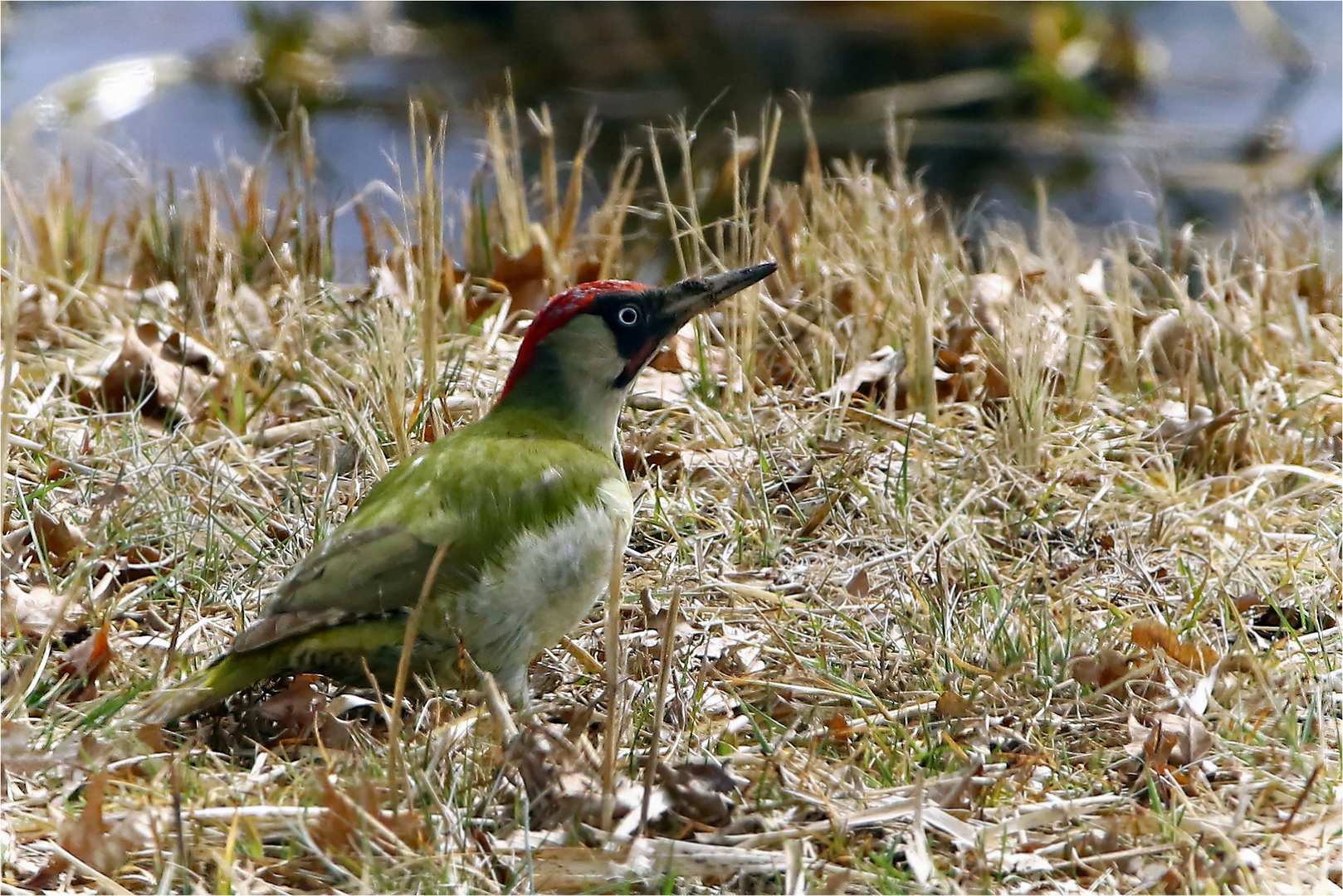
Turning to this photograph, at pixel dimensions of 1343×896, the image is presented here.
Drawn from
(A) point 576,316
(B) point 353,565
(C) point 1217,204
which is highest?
(A) point 576,316

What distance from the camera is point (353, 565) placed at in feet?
8.80

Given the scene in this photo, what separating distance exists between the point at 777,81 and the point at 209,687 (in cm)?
844

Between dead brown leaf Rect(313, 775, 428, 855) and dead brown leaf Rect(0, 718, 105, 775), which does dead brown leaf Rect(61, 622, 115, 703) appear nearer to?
dead brown leaf Rect(0, 718, 105, 775)

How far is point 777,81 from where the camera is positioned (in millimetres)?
10383

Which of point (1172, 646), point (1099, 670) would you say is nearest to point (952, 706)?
point (1099, 670)

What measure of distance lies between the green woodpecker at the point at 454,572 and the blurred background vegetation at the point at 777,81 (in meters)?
5.78

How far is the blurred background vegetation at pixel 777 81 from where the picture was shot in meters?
9.20

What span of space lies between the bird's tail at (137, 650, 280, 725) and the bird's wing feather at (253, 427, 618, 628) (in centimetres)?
6

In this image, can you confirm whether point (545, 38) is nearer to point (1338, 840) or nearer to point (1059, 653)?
point (1059, 653)

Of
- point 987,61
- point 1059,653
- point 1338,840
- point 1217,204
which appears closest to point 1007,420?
point 1059,653

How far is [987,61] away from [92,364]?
773 cm

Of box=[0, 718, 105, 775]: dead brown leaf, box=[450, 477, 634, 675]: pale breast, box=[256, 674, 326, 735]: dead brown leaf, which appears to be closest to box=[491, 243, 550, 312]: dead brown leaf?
box=[450, 477, 634, 675]: pale breast

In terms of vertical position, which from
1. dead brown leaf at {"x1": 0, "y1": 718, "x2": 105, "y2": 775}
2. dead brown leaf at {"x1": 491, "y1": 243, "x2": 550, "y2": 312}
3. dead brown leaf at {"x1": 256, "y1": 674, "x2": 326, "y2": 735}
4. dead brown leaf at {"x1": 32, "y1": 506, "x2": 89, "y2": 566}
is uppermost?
dead brown leaf at {"x1": 491, "y1": 243, "x2": 550, "y2": 312}

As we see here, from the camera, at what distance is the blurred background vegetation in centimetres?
920
